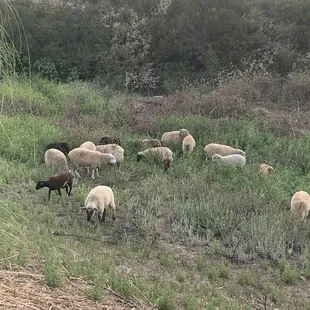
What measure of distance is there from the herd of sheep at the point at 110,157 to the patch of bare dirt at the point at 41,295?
366 centimetres

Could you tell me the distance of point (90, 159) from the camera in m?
9.70

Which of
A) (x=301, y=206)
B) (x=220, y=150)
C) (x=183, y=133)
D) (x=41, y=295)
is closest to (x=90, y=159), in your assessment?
(x=183, y=133)

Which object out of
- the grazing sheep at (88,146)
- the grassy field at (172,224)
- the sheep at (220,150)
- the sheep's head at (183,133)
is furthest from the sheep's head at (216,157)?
the grazing sheep at (88,146)

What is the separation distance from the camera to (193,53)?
66.8 ft

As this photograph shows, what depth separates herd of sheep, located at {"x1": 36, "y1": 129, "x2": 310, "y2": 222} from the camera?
779 centimetres

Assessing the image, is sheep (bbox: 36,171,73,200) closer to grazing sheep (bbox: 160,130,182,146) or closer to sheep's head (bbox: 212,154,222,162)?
sheep's head (bbox: 212,154,222,162)

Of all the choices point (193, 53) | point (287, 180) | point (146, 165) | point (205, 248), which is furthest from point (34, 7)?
point (205, 248)

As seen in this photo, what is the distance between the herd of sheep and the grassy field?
0.19m

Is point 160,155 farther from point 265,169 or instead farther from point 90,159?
point 265,169

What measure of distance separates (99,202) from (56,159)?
8.72 ft

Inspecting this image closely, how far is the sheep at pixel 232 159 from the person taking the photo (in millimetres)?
9969

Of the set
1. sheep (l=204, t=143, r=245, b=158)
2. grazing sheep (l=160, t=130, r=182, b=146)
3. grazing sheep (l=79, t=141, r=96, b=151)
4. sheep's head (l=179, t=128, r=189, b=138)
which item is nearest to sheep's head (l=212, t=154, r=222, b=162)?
sheep (l=204, t=143, r=245, b=158)

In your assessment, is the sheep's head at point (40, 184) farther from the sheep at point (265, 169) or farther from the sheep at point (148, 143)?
the sheep at point (265, 169)

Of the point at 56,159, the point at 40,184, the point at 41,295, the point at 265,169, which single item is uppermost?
the point at 41,295
